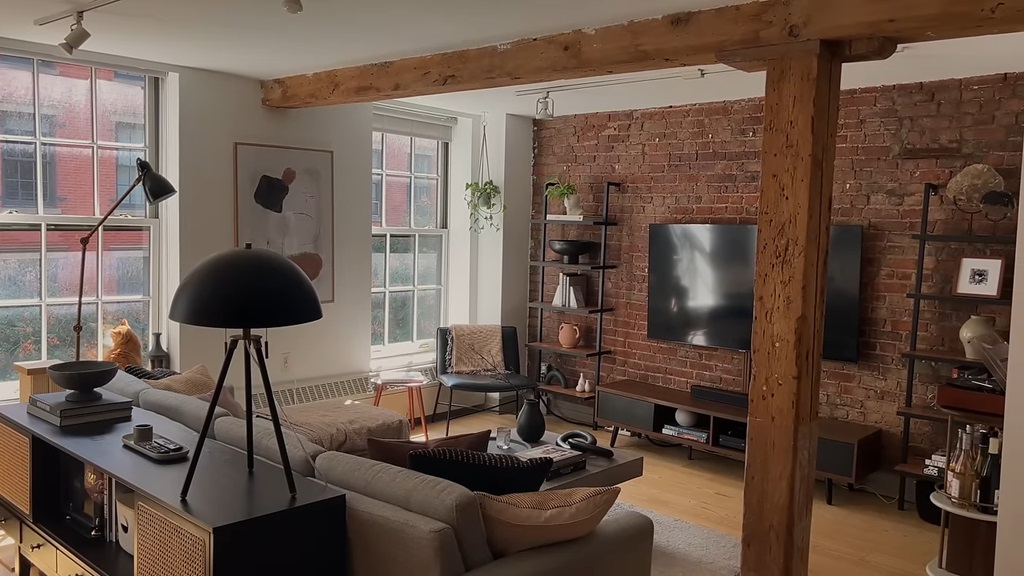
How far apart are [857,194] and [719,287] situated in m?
1.09

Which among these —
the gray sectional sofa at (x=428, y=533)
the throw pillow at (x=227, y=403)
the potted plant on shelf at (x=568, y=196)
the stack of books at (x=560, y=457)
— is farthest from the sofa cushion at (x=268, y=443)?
the potted plant on shelf at (x=568, y=196)

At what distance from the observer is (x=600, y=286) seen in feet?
21.1

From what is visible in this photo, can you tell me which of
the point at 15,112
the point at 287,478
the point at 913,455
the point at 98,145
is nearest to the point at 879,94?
the point at 913,455

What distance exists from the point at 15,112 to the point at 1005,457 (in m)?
4.92

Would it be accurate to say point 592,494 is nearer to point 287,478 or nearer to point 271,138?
point 287,478

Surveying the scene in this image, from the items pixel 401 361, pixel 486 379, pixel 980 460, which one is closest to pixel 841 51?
pixel 980 460

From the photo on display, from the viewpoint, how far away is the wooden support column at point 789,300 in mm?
3121

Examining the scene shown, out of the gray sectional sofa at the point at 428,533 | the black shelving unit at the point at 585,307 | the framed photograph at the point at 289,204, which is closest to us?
the gray sectional sofa at the point at 428,533

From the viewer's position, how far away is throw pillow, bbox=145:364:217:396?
3.93 m

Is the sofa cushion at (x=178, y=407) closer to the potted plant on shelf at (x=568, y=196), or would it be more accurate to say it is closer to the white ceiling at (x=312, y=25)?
the white ceiling at (x=312, y=25)

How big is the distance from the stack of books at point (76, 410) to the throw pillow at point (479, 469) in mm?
1282

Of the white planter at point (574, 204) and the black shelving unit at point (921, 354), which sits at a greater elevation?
the white planter at point (574, 204)

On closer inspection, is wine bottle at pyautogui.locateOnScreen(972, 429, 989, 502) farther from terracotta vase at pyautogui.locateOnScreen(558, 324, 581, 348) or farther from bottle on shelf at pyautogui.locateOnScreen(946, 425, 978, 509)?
terracotta vase at pyautogui.locateOnScreen(558, 324, 581, 348)

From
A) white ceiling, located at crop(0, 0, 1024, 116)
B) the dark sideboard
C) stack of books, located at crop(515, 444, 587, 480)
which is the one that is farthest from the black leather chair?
the dark sideboard
